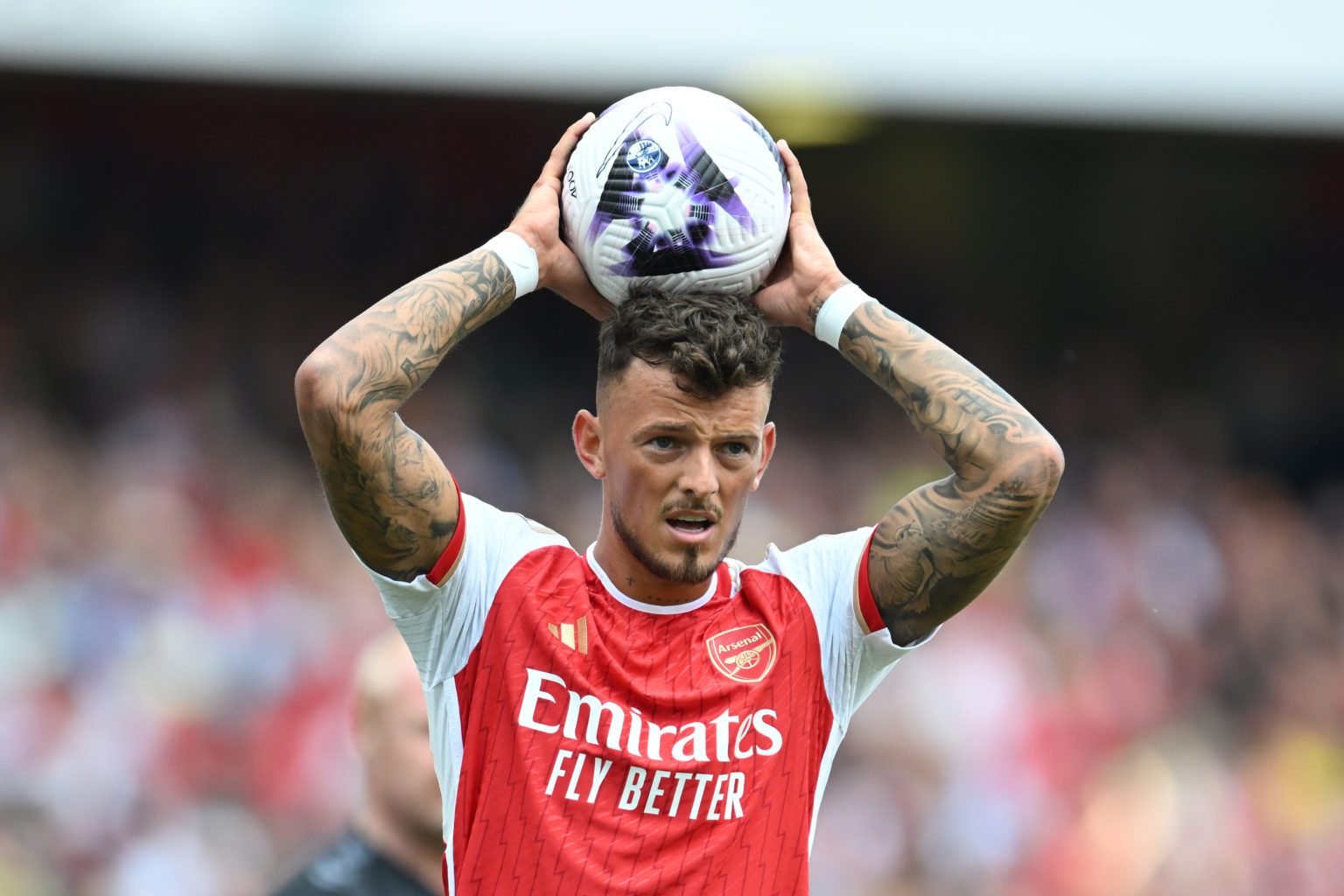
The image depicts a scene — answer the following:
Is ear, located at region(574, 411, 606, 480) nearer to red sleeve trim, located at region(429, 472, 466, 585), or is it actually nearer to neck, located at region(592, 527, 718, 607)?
neck, located at region(592, 527, 718, 607)

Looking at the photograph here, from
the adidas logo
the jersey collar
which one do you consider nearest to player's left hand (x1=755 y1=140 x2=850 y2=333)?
the jersey collar

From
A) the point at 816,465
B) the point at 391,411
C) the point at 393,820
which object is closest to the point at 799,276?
the point at 391,411

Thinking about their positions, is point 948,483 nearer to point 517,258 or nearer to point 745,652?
point 745,652

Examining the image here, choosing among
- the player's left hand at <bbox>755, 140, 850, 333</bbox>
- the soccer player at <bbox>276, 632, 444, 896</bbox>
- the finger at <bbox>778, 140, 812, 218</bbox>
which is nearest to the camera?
the player's left hand at <bbox>755, 140, 850, 333</bbox>

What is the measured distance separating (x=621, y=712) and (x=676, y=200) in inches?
40.8

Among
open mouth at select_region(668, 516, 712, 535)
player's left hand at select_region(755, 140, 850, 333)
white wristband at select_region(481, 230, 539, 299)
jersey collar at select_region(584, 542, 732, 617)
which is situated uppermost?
player's left hand at select_region(755, 140, 850, 333)

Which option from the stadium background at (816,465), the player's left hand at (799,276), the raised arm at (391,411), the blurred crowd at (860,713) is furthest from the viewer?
the stadium background at (816,465)

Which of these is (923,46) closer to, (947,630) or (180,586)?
(947,630)

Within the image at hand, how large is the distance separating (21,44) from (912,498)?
25.4 ft

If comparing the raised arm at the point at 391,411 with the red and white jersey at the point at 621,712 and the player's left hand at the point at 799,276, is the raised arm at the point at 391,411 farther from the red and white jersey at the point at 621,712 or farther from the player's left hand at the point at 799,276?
the player's left hand at the point at 799,276

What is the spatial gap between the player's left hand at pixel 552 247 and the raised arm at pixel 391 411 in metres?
0.10

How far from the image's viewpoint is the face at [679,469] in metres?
2.77

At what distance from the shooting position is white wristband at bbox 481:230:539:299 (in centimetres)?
294

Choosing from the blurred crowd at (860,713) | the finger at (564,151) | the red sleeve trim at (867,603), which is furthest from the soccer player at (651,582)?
the blurred crowd at (860,713)
